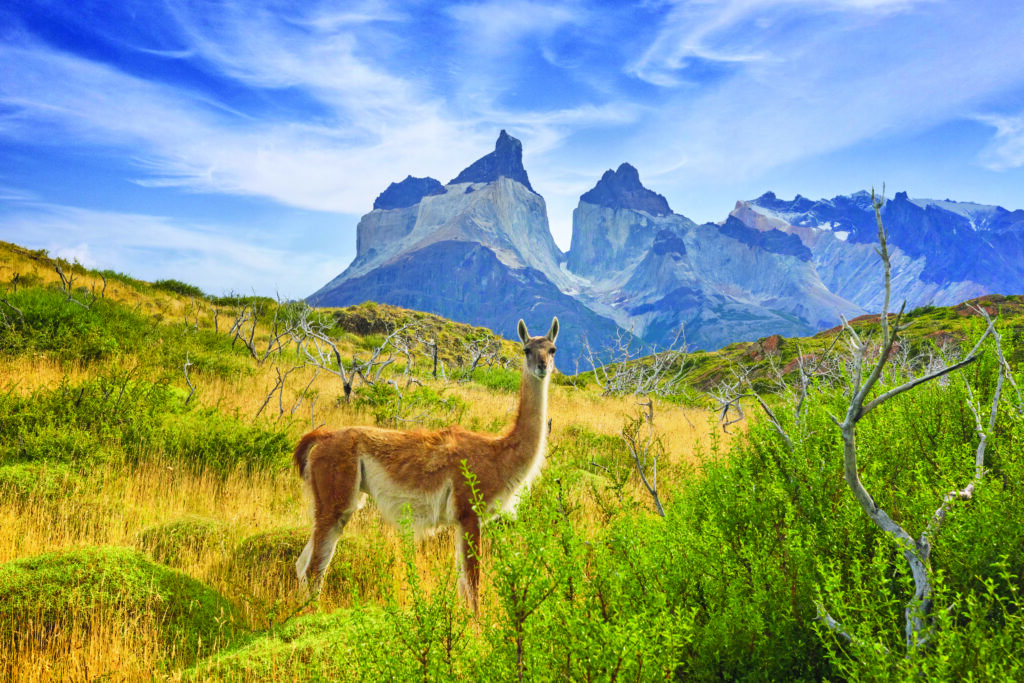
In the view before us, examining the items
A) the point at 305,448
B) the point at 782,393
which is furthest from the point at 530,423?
the point at 782,393

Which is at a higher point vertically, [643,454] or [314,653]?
[643,454]

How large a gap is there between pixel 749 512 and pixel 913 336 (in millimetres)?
27003

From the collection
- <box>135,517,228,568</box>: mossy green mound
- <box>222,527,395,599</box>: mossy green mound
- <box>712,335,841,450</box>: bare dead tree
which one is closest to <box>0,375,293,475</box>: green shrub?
<box>135,517,228,568</box>: mossy green mound

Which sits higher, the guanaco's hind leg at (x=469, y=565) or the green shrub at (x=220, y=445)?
the green shrub at (x=220, y=445)

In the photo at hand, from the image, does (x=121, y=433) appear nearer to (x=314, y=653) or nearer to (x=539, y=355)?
(x=314, y=653)

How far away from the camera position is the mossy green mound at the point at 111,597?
339 cm

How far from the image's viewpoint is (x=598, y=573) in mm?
2342

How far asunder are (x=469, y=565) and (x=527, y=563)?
249 centimetres

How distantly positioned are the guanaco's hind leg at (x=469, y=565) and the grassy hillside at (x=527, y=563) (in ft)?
0.41

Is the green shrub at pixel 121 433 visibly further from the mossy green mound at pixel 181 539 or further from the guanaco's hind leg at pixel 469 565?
the guanaco's hind leg at pixel 469 565

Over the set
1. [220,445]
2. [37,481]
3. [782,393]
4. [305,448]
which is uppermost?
[782,393]

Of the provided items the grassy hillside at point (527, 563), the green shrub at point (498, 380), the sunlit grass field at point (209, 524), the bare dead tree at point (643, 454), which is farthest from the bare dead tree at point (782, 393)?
the green shrub at point (498, 380)

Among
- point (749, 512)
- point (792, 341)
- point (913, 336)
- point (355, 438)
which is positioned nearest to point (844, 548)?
point (749, 512)

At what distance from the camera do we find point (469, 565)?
4.23 meters
